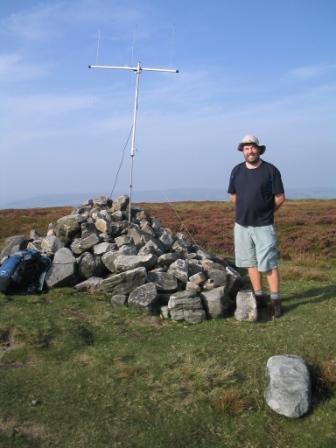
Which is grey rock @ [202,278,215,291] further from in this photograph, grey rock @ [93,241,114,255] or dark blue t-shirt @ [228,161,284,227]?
grey rock @ [93,241,114,255]

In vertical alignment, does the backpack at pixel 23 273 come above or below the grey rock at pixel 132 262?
below

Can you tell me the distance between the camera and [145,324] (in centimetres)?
866

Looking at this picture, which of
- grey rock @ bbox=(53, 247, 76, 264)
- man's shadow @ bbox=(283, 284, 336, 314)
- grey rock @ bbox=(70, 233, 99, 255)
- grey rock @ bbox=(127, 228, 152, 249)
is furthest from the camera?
grey rock @ bbox=(127, 228, 152, 249)

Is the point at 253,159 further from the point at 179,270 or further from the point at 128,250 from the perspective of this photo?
the point at 128,250

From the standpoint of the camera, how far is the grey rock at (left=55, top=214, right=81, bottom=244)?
40.2ft

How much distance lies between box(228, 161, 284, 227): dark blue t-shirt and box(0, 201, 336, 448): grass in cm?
190

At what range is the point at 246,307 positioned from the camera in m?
8.88

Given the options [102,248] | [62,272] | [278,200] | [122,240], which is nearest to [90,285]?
[62,272]

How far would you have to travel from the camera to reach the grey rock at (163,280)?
385 inches

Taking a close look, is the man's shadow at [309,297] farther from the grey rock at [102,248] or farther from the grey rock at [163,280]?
the grey rock at [102,248]

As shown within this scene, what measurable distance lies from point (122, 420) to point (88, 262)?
5.79 meters

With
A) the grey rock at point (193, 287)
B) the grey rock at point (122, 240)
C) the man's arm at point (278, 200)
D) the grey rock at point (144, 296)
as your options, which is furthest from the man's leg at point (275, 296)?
the grey rock at point (122, 240)

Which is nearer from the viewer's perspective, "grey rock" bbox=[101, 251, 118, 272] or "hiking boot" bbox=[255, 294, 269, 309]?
"hiking boot" bbox=[255, 294, 269, 309]

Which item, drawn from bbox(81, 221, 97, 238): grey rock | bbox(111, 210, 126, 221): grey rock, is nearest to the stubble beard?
bbox(81, 221, 97, 238): grey rock
